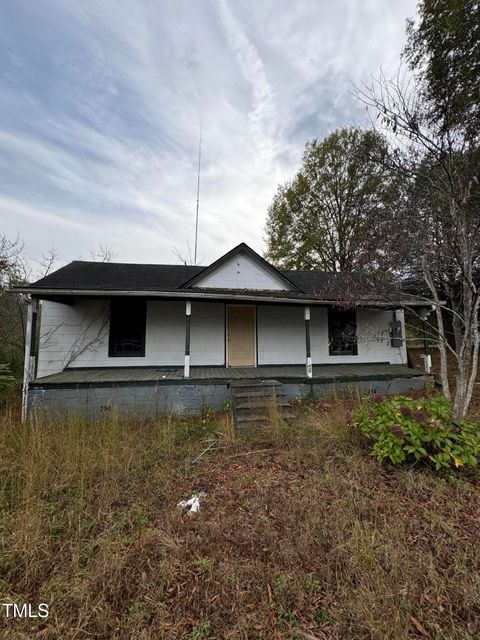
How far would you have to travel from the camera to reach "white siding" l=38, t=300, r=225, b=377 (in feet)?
26.2

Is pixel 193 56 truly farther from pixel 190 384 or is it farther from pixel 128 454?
pixel 128 454

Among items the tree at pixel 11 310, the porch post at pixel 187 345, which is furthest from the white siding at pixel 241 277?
the tree at pixel 11 310

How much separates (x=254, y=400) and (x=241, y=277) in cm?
464

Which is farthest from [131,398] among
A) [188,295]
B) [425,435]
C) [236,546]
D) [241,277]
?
[425,435]

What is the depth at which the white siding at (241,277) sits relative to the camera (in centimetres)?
884

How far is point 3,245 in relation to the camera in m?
9.01

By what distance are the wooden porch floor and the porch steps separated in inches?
21.6

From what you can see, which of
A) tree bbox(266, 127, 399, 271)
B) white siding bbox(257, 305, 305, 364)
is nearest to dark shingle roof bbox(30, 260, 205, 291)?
white siding bbox(257, 305, 305, 364)

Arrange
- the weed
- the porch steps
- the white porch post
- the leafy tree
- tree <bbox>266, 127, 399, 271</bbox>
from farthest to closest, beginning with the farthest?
1. tree <bbox>266, 127, 399, 271</bbox>
2. the white porch post
3. the porch steps
4. the leafy tree
5. the weed

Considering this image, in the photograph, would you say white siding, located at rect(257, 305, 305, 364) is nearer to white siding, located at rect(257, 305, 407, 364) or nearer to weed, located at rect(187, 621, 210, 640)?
white siding, located at rect(257, 305, 407, 364)

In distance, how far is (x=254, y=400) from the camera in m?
5.63

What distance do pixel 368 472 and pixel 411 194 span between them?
172 inches

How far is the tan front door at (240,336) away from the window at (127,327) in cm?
286

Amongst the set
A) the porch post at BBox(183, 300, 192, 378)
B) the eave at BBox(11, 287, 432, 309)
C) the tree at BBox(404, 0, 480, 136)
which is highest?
the tree at BBox(404, 0, 480, 136)
